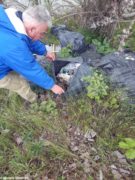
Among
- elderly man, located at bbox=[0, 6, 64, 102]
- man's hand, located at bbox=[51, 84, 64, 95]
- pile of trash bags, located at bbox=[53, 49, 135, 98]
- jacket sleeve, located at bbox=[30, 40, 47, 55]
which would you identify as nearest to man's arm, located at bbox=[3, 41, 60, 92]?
elderly man, located at bbox=[0, 6, 64, 102]

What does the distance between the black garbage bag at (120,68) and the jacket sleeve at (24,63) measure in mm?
712

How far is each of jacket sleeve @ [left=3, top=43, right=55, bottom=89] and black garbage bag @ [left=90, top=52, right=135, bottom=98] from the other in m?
0.71

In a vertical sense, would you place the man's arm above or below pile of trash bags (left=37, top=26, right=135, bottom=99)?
above

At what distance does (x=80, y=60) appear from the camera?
14.9 feet

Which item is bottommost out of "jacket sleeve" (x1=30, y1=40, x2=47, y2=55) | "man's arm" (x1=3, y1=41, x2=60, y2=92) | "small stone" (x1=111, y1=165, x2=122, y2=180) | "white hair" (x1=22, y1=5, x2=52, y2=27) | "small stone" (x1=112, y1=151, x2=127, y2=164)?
"small stone" (x1=111, y1=165, x2=122, y2=180)

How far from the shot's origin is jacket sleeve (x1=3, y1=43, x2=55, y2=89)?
12.2 ft

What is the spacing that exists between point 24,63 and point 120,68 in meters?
1.11

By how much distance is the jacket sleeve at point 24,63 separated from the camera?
3729 millimetres

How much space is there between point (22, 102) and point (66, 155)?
100cm

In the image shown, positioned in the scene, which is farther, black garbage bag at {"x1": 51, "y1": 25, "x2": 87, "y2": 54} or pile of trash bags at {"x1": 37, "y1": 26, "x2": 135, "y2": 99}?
black garbage bag at {"x1": 51, "y1": 25, "x2": 87, "y2": 54}

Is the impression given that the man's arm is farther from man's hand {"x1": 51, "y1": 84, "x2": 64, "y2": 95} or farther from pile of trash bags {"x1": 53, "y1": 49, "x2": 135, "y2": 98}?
pile of trash bags {"x1": 53, "y1": 49, "x2": 135, "y2": 98}

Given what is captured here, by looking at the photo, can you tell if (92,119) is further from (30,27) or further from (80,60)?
(30,27)

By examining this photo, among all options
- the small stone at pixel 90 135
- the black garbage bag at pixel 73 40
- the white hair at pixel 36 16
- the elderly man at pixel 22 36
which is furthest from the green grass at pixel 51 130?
the white hair at pixel 36 16

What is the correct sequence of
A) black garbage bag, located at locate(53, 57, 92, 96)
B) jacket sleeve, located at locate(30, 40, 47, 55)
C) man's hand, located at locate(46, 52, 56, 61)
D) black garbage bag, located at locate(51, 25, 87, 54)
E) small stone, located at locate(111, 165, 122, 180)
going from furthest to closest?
black garbage bag, located at locate(51, 25, 87, 54), man's hand, located at locate(46, 52, 56, 61), jacket sleeve, located at locate(30, 40, 47, 55), black garbage bag, located at locate(53, 57, 92, 96), small stone, located at locate(111, 165, 122, 180)
